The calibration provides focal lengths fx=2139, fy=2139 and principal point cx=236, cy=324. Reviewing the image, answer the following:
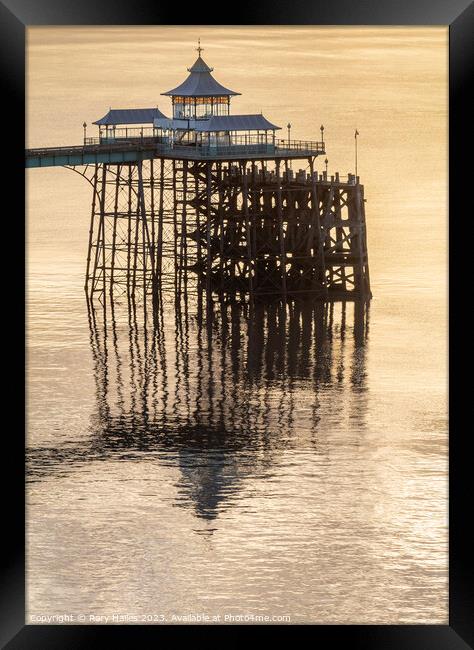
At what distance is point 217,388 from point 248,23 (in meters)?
31.7

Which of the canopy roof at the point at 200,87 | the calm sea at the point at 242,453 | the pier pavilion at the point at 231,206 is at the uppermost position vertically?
the canopy roof at the point at 200,87

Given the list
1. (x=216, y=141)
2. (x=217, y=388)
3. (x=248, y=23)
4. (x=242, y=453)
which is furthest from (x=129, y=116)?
(x=248, y=23)

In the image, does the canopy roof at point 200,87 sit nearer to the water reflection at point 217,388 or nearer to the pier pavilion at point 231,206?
the pier pavilion at point 231,206

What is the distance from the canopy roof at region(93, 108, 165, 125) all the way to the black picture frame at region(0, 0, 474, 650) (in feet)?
168

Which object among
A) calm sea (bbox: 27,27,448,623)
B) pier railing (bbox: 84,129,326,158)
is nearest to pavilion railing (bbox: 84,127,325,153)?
pier railing (bbox: 84,129,326,158)

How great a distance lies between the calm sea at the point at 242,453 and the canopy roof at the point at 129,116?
7787 millimetres

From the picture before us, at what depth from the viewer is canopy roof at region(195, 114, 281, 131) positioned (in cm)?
8719

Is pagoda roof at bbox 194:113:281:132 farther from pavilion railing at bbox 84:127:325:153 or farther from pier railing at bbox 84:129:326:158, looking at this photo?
pier railing at bbox 84:129:326:158

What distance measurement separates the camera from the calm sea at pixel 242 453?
48031 millimetres

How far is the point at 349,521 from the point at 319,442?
29.2 ft

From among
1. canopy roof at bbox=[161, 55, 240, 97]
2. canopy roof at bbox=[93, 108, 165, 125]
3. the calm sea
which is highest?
canopy roof at bbox=[161, 55, 240, 97]

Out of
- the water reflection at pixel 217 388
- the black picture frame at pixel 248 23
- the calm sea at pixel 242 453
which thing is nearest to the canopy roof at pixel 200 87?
the water reflection at pixel 217 388

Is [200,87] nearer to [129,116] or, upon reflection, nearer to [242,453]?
[129,116]
